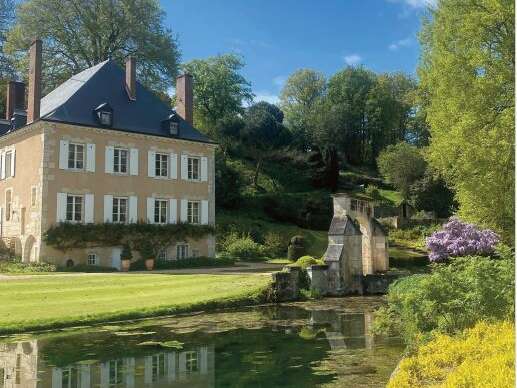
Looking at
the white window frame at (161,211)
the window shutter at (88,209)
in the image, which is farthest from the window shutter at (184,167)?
the window shutter at (88,209)

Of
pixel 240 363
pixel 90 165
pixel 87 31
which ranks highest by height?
pixel 87 31

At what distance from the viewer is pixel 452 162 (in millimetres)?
17969

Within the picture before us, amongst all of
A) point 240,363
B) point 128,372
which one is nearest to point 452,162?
point 240,363

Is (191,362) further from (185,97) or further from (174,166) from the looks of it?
(185,97)

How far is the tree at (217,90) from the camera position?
150 ft

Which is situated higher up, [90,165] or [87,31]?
[87,31]

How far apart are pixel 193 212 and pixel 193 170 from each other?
2198 millimetres

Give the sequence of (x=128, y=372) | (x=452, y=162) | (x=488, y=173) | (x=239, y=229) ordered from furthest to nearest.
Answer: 1. (x=239, y=229)
2. (x=452, y=162)
3. (x=488, y=173)
4. (x=128, y=372)

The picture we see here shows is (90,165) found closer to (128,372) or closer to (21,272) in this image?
(21,272)

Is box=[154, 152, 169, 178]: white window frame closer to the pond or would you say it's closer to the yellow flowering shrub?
the pond

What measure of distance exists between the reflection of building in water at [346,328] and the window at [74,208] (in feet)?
49.2

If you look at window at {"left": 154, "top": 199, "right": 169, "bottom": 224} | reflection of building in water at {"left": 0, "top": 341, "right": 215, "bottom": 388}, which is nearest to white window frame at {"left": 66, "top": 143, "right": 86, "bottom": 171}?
window at {"left": 154, "top": 199, "right": 169, "bottom": 224}

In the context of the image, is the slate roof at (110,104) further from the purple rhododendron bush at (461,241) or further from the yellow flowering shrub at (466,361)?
the yellow flowering shrub at (466,361)

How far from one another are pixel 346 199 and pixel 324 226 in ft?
62.1
